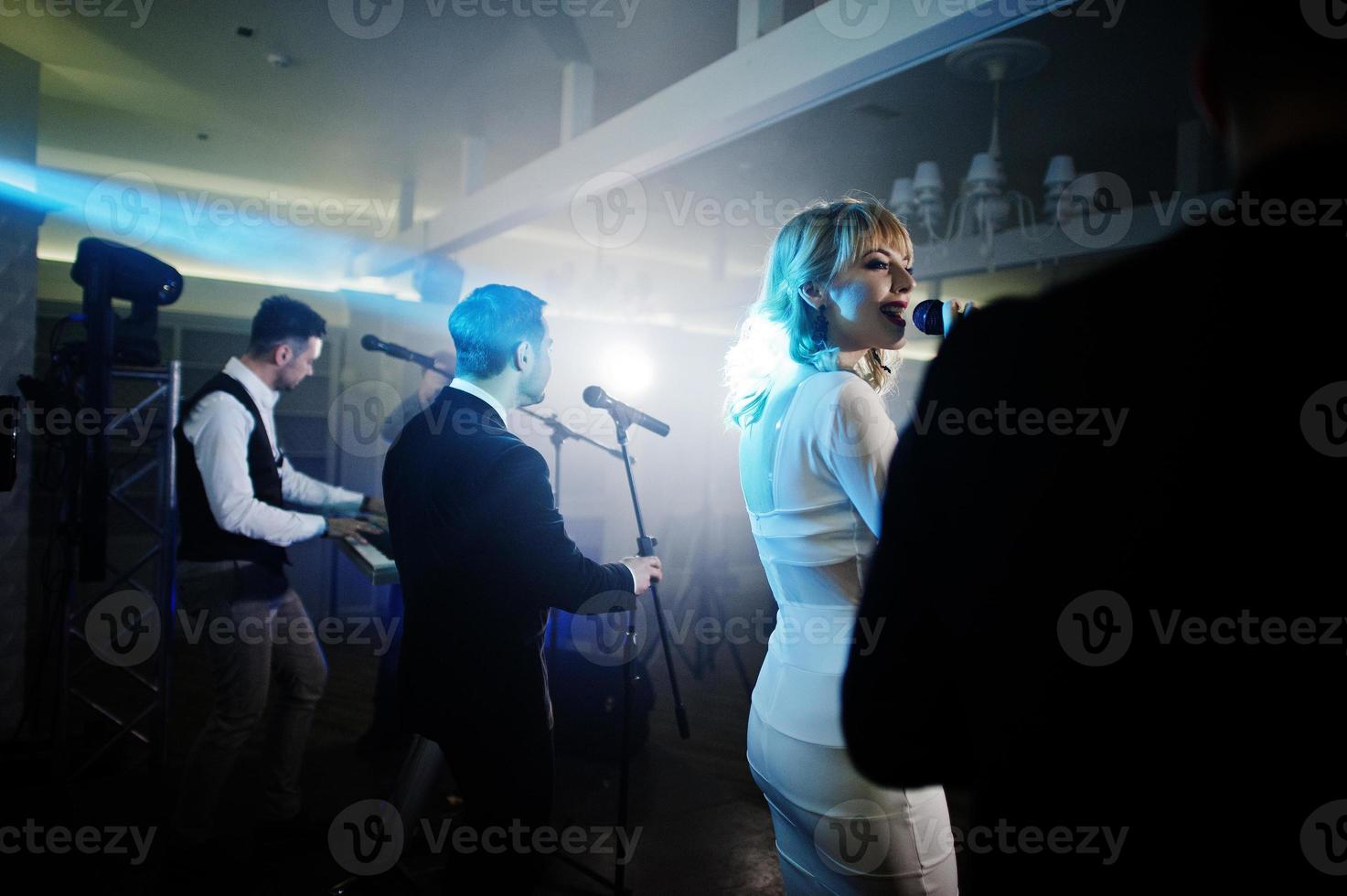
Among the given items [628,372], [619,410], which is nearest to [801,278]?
[619,410]

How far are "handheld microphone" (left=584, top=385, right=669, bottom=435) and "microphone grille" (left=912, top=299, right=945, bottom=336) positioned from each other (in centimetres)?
139

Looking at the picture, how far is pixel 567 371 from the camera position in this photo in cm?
762

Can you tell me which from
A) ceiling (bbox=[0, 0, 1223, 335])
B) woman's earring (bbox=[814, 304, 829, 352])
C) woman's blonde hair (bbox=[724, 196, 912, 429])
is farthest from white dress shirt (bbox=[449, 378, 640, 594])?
ceiling (bbox=[0, 0, 1223, 335])

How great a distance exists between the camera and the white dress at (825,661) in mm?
1107

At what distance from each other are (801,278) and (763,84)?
168cm

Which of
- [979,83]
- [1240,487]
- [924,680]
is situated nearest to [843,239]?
[924,680]

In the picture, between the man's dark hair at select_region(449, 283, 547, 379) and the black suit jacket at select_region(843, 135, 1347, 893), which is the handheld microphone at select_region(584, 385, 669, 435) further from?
the black suit jacket at select_region(843, 135, 1347, 893)

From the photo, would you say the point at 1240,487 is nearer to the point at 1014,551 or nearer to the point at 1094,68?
the point at 1014,551

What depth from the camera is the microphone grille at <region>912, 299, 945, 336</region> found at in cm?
111

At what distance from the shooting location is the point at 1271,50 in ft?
1.44

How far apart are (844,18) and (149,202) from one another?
6.45 metres

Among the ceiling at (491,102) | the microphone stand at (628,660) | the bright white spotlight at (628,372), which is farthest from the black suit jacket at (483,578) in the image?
the bright white spotlight at (628,372)

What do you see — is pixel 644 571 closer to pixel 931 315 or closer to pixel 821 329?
pixel 821 329

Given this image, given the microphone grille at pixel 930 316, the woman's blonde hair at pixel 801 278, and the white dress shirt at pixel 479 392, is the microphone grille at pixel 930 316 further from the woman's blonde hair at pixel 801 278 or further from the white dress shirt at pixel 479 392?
the white dress shirt at pixel 479 392
